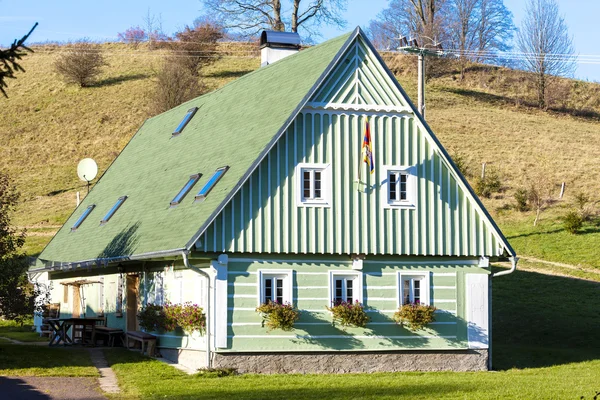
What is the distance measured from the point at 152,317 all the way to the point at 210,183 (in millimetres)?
4065

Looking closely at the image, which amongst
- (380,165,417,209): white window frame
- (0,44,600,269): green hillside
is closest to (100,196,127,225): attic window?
(380,165,417,209): white window frame

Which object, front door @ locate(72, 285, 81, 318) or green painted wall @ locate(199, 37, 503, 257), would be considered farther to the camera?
front door @ locate(72, 285, 81, 318)

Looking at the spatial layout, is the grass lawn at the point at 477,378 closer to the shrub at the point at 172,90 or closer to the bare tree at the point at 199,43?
the shrub at the point at 172,90

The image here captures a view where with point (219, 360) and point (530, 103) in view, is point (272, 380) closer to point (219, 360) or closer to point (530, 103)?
point (219, 360)

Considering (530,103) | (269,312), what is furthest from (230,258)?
(530,103)

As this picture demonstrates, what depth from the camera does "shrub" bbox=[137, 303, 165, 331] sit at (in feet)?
80.0

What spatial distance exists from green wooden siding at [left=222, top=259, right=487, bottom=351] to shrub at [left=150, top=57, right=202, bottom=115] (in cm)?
4496

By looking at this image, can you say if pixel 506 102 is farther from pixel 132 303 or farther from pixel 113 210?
pixel 132 303

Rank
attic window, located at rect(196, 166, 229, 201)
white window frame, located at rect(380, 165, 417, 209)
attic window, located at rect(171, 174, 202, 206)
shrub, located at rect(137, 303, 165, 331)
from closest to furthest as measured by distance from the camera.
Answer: attic window, located at rect(196, 166, 229, 201) < white window frame, located at rect(380, 165, 417, 209) < shrub, located at rect(137, 303, 165, 331) < attic window, located at rect(171, 174, 202, 206)

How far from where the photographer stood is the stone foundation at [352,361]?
71.8 ft

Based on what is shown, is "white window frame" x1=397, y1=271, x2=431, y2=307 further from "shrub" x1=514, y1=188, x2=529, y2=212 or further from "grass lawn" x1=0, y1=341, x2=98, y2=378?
"shrub" x1=514, y1=188, x2=529, y2=212

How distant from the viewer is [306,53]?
26406 mm

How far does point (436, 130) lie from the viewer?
69.6 m

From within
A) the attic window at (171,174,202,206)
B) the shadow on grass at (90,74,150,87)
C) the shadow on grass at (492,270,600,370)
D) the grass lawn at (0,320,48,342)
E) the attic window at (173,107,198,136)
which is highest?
the shadow on grass at (90,74,150,87)
